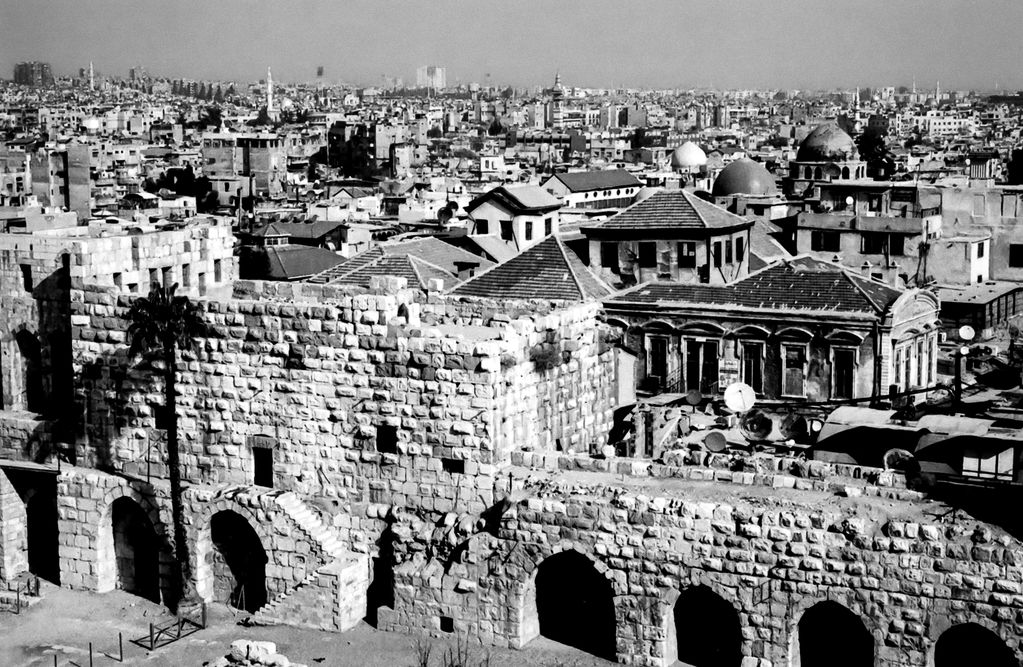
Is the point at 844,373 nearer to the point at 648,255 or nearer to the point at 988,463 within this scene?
the point at 648,255

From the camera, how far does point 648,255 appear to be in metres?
34.2

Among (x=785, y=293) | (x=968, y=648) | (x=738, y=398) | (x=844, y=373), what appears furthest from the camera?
(x=785, y=293)

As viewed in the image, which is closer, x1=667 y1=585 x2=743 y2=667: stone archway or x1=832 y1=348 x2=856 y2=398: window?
x1=667 y1=585 x2=743 y2=667: stone archway

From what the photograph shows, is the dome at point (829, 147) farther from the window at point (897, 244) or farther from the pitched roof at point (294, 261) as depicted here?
the pitched roof at point (294, 261)

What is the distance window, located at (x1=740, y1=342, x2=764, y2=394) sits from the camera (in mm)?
30078

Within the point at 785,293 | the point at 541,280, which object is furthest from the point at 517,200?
the point at 785,293

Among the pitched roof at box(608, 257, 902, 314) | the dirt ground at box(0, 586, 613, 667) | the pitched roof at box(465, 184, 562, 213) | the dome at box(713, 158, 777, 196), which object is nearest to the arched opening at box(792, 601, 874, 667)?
the dirt ground at box(0, 586, 613, 667)

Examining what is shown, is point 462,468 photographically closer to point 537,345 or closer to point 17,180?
point 537,345

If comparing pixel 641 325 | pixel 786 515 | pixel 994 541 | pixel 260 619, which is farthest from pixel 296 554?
pixel 641 325

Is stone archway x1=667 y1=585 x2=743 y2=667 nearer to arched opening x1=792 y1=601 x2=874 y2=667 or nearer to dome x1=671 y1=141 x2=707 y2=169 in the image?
arched opening x1=792 y1=601 x2=874 y2=667

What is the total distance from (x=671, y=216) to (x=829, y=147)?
4145 cm

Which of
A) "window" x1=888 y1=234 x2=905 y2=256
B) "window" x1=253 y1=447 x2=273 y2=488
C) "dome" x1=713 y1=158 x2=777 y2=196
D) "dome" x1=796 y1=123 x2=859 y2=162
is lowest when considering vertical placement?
"window" x1=253 y1=447 x2=273 y2=488

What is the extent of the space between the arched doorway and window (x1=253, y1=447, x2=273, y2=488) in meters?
4.51

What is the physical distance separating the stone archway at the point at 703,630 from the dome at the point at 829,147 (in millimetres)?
55876
